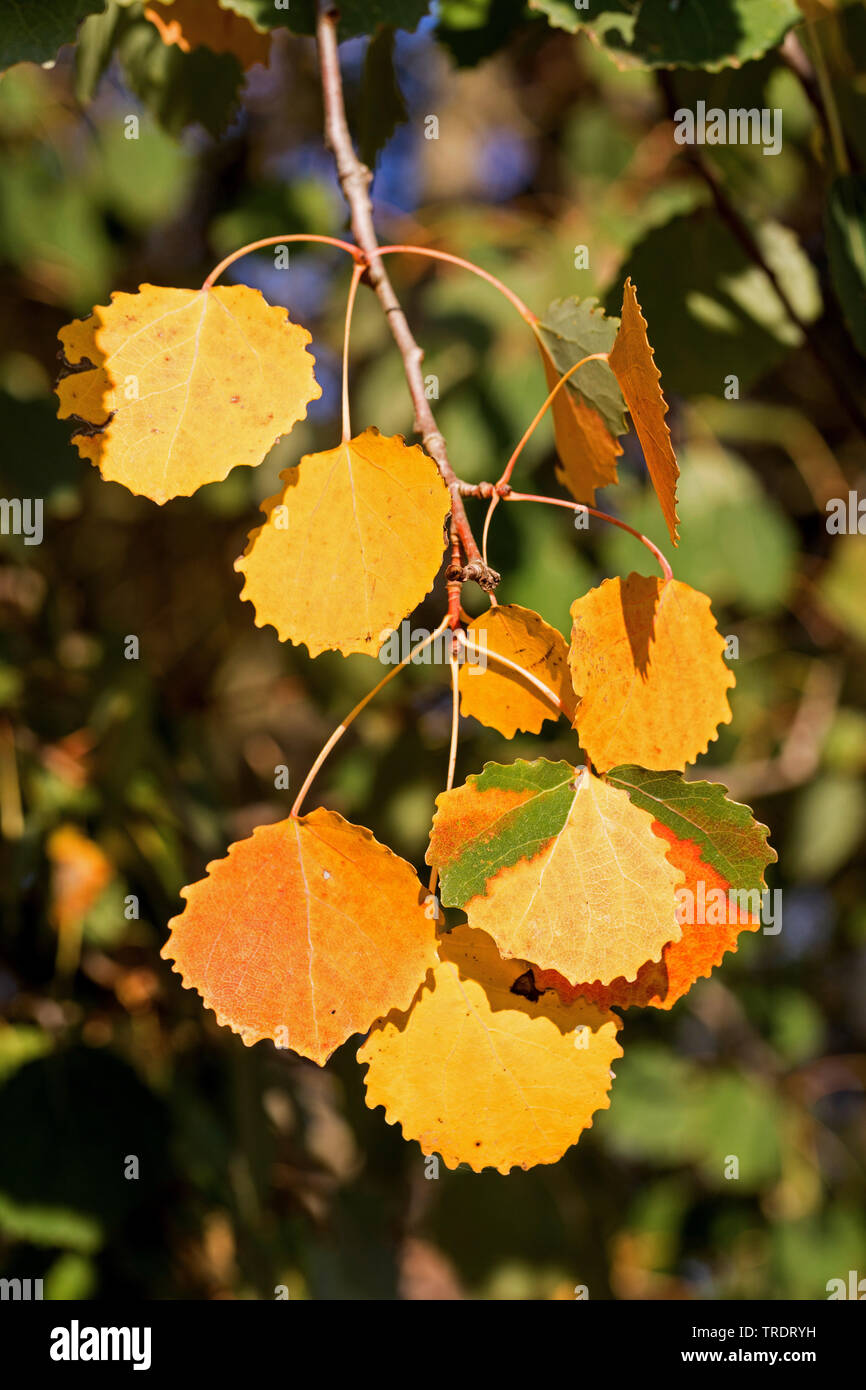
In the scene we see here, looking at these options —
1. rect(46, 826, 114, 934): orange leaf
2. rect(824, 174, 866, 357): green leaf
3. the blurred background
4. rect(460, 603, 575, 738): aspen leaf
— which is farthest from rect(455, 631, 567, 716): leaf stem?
rect(46, 826, 114, 934): orange leaf

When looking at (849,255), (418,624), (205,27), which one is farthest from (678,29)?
(418,624)

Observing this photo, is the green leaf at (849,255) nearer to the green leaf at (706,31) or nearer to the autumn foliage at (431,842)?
the green leaf at (706,31)

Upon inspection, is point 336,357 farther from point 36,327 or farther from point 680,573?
point 680,573

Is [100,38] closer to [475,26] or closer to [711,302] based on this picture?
[475,26]

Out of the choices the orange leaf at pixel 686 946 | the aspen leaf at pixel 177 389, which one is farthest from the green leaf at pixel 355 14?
the orange leaf at pixel 686 946

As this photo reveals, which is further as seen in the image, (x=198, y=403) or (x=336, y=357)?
(x=336, y=357)

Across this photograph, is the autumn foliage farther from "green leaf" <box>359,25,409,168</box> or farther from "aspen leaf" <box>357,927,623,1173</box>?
"green leaf" <box>359,25,409,168</box>
